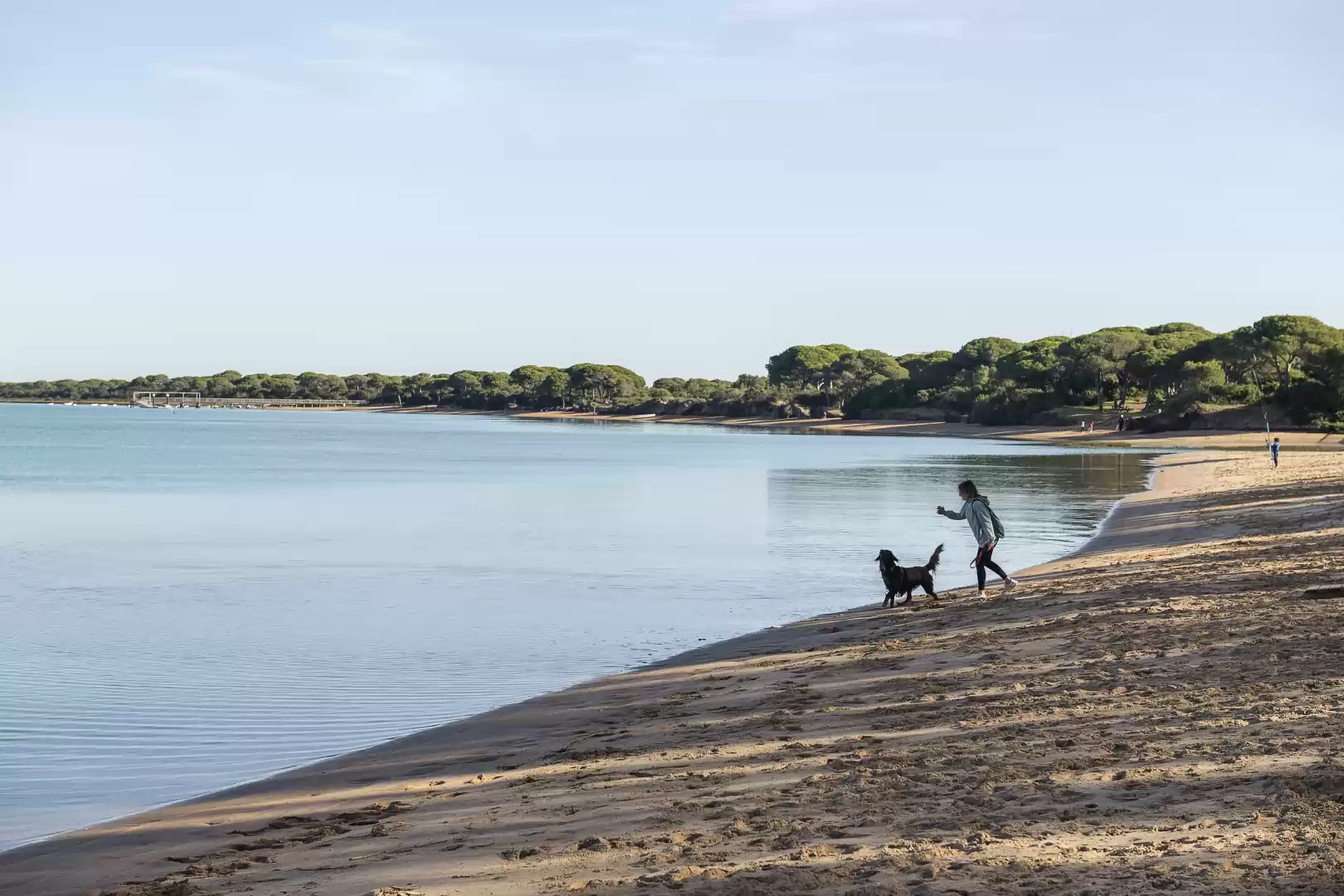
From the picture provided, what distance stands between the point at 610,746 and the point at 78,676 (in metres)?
6.81

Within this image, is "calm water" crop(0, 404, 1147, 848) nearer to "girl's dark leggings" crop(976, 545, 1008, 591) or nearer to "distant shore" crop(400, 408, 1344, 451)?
"girl's dark leggings" crop(976, 545, 1008, 591)

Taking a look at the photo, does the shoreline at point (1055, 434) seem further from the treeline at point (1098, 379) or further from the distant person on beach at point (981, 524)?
the distant person on beach at point (981, 524)

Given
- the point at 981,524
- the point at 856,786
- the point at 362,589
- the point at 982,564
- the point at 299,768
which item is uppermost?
the point at 981,524

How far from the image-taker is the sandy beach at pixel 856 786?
534cm

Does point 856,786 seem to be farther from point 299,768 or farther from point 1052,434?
point 1052,434

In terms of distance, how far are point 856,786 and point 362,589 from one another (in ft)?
45.2

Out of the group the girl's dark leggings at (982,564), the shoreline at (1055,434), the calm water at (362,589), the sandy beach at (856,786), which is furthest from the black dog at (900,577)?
the shoreline at (1055,434)

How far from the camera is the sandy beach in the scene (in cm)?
534

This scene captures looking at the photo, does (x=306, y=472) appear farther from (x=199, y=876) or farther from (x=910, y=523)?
(x=199, y=876)

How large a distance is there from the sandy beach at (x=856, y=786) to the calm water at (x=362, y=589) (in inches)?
54.6

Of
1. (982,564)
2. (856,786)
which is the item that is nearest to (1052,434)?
(982,564)

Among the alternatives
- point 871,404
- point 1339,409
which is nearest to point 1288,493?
point 1339,409

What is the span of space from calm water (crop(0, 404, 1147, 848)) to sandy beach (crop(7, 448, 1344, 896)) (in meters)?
1.39

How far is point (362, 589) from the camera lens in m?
19.2
